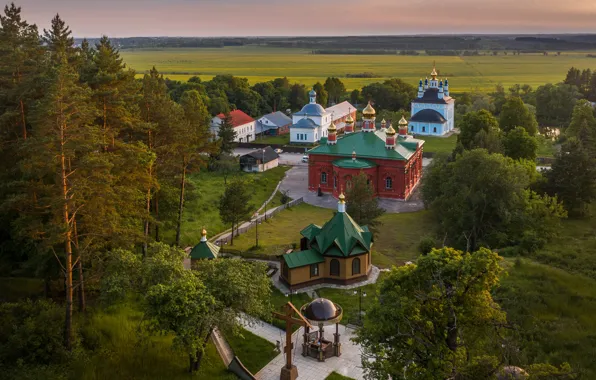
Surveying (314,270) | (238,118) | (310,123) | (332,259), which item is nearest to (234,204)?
(314,270)

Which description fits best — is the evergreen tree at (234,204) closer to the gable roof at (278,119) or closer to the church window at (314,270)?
the church window at (314,270)

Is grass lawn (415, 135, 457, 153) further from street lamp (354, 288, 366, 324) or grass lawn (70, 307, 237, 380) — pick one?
grass lawn (70, 307, 237, 380)

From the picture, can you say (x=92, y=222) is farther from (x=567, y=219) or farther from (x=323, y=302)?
(x=567, y=219)

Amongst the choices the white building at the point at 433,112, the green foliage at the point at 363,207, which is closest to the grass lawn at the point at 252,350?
the green foliage at the point at 363,207

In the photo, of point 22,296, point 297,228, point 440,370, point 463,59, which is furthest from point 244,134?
point 463,59

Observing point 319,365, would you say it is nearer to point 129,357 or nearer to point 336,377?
point 336,377

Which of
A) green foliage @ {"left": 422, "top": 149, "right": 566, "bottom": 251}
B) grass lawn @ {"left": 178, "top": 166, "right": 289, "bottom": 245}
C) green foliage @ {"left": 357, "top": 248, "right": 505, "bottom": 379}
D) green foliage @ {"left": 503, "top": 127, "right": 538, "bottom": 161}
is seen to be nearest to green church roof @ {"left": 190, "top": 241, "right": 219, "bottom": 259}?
grass lawn @ {"left": 178, "top": 166, "right": 289, "bottom": 245}
